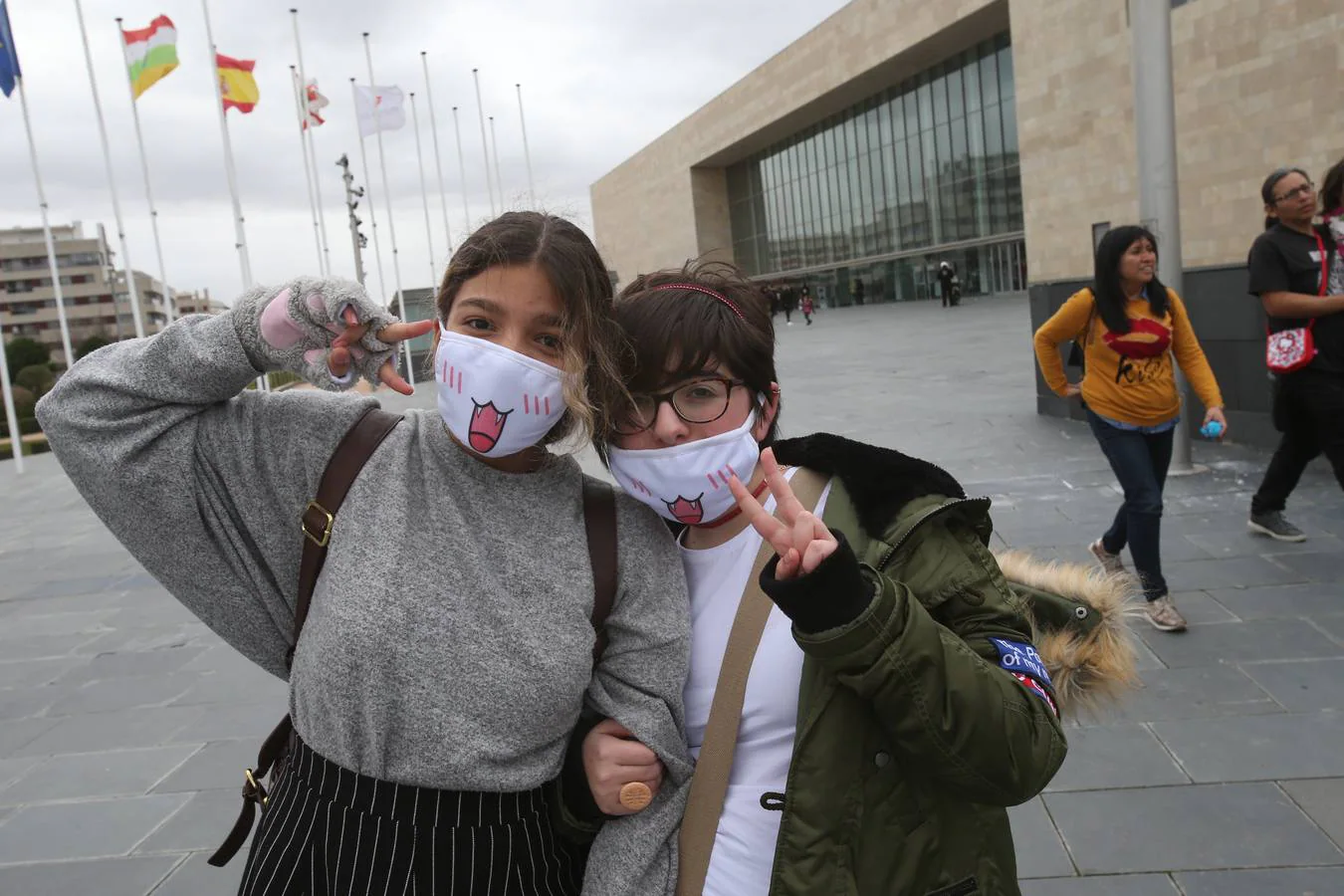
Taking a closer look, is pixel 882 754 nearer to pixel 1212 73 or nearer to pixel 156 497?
pixel 156 497

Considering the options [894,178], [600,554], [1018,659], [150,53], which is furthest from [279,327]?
[894,178]

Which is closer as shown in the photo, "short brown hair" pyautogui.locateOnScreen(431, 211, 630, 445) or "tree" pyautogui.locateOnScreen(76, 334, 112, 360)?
"short brown hair" pyautogui.locateOnScreen(431, 211, 630, 445)

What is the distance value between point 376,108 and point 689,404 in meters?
24.9

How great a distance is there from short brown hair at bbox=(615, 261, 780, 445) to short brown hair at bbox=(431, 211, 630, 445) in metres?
0.04

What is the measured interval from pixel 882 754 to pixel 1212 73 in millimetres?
9607

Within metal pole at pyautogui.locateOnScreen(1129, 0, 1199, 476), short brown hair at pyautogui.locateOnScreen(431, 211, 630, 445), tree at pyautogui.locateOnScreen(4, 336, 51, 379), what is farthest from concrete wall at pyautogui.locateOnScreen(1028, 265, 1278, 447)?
tree at pyautogui.locateOnScreen(4, 336, 51, 379)

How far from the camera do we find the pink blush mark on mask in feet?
4.50

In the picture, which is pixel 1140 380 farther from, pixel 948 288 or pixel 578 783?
pixel 948 288

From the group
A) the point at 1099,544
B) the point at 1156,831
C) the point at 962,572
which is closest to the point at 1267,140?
the point at 1099,544

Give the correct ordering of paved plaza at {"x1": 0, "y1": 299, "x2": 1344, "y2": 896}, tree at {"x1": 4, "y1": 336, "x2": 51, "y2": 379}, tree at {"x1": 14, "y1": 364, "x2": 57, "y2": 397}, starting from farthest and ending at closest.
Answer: tree at {"x1": 4, "y1": 336, "x2": 51, "y2": 379}
tree at {"x1": 14, "y1": 364, "x2": 57, "y2": 397}
paved plaza at {"x1": 0, "y1": 299, "x2": 1344, "y2": 896}

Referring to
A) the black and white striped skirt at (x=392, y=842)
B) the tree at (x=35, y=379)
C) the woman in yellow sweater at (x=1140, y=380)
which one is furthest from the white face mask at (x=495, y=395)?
the tree at (x=35, y=379)

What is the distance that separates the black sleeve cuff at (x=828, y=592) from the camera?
1152 millimetres

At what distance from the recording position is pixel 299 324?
1.38 m

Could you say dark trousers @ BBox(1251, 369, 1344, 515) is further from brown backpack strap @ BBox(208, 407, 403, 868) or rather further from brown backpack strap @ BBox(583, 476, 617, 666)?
brown backpack strap @ BBox(208, 407, 403, 868)
